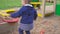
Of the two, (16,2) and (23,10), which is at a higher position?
(23,10)

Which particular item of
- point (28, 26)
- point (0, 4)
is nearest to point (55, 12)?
point (0, 4)

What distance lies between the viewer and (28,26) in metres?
3.43

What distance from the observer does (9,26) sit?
4.20m

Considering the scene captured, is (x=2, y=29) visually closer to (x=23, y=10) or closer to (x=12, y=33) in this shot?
(x=12, y=33)

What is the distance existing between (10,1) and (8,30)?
7.12 meters

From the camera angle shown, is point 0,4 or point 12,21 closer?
point 12,21

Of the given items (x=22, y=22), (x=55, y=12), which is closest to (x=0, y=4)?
(x=55, y=12)

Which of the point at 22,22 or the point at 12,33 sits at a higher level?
the point at 22,22

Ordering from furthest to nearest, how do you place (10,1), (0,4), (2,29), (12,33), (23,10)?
(10,1), (0,4), (12,33), (2,29), (23,10)

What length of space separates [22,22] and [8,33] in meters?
1.05

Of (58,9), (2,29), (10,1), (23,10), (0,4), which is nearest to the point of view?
(23,10)

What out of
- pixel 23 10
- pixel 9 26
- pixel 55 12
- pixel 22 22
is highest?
pixel 23 10

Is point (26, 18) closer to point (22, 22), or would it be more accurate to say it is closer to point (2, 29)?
point (22, 22)

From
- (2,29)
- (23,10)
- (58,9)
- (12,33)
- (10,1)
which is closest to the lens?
(23,10)
